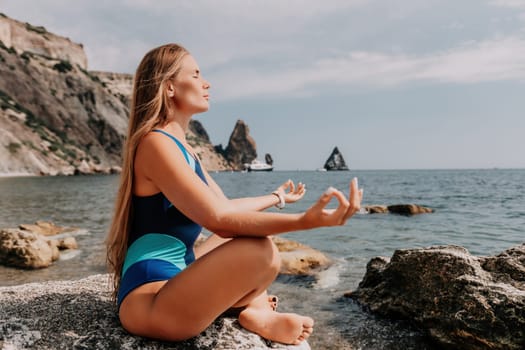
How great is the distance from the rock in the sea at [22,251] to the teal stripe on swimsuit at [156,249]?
7.76 m

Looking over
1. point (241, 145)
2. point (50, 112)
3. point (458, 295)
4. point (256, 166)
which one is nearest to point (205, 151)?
point (256, 166)

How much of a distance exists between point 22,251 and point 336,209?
9.28 meters

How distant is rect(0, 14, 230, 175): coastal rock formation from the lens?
51625mm

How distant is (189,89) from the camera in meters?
3.19

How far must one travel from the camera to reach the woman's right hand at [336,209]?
230 centimetres

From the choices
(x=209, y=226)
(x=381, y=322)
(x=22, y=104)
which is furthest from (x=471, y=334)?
(x=22, y=104)

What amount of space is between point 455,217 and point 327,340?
54.3 ft

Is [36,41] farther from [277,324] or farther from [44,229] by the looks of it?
[277,324]

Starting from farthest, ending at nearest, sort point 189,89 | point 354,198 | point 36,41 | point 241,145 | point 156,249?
point 241,145 → point 36,41 → point 189,89 → point 156,249 → point 354,198

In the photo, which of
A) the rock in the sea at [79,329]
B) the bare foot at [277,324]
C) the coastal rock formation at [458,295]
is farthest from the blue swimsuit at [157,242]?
the coastal rock formation at [458,295]

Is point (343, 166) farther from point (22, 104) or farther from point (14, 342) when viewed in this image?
point (14, 342)

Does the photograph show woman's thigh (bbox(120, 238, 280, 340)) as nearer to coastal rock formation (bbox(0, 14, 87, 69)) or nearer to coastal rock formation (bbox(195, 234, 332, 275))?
coastal rock formation (bbox(195, 234, 332, 275))

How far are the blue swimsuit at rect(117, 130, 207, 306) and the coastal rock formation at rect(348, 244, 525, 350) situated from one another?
3.64 m

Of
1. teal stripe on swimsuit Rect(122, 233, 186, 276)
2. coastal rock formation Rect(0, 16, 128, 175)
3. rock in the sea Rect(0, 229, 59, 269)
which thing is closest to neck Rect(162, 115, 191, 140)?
teal stripe on swimsuit Rect(122, 233, 186, 276)
